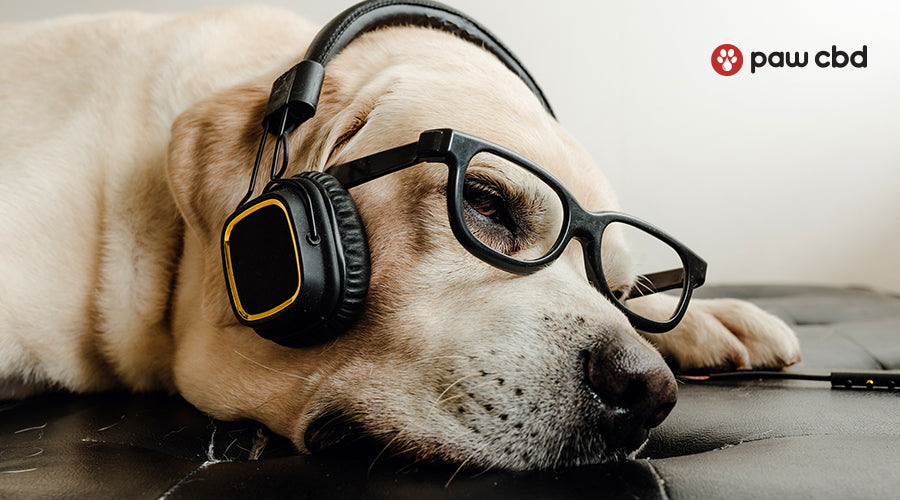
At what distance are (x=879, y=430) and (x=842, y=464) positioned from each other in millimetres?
271

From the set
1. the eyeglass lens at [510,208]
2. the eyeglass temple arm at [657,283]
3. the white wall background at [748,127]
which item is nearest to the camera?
the eyeglass lens at [510,208]

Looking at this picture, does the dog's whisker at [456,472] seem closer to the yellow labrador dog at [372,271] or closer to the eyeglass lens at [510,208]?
the yellow labrador dog at [372,271]

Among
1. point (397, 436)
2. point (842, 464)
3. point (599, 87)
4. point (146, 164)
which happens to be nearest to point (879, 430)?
point (842, 464)

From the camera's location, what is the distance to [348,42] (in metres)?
1.34

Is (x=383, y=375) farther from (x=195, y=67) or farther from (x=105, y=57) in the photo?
(x=105, y=57)

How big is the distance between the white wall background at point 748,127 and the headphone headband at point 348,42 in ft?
7.95

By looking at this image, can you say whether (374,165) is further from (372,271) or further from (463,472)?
(463,472)

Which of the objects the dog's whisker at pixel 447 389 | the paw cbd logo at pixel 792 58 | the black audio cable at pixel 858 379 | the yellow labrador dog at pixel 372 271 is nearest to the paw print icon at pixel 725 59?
the paw cbd logo at pixel 792 58

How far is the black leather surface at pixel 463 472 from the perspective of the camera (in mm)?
716

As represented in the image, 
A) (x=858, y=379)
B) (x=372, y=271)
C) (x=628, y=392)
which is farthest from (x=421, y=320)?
(x=858, y=379)

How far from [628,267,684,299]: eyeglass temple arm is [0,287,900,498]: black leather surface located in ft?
0.72

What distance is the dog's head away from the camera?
35.9 inches

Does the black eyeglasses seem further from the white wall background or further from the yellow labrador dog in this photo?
the white wall background

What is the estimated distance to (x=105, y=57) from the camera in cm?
154
